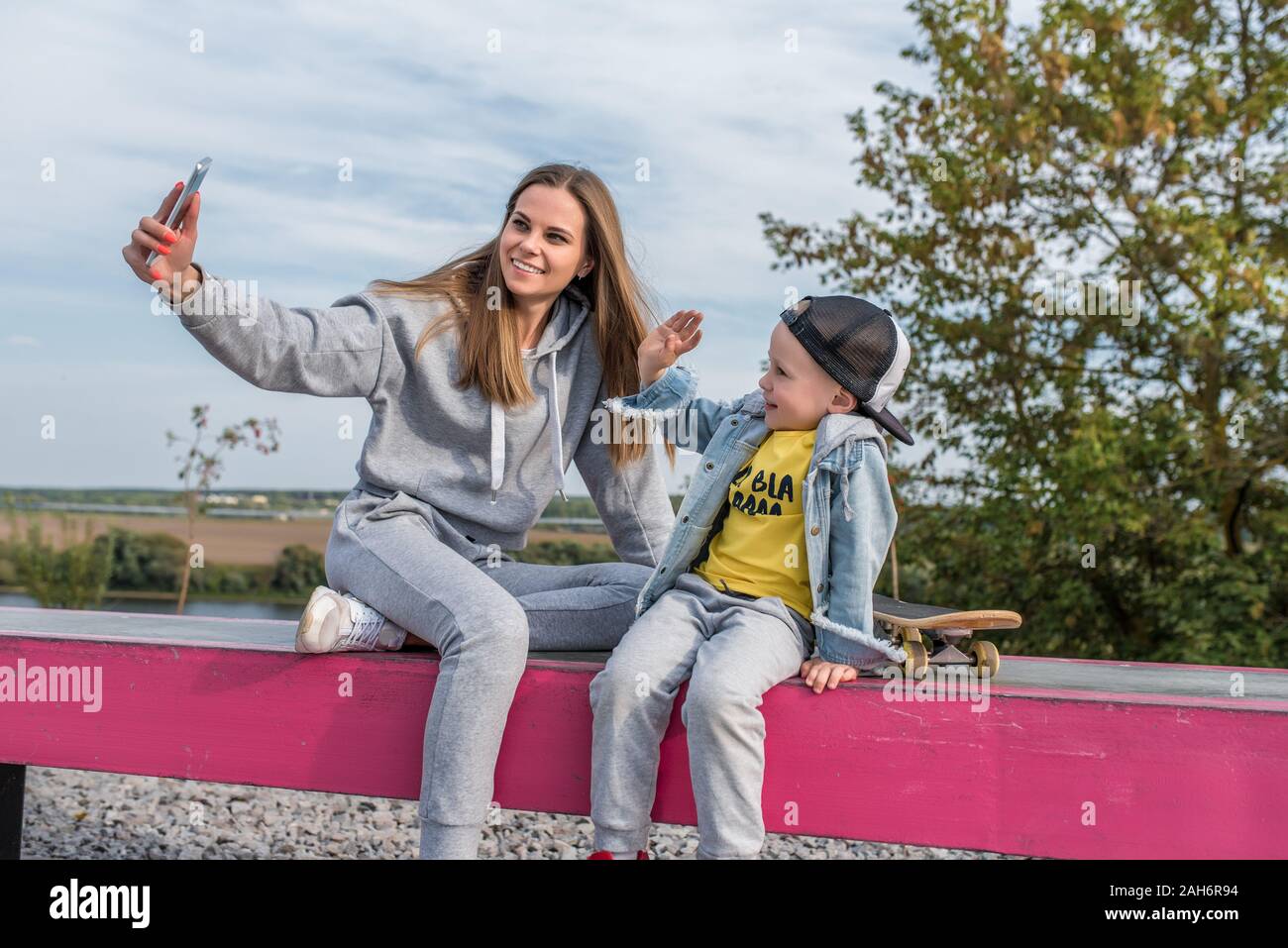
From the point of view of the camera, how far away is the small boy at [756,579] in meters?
1.89

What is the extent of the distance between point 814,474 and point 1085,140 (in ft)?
13.0

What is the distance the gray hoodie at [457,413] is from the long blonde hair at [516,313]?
3 cm

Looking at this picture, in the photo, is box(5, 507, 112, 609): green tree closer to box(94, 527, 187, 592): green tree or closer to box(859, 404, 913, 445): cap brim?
box(94, 527, 187, 592): green tree

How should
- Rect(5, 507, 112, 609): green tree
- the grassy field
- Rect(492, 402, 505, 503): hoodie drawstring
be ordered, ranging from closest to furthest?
1. Rect(492, 402, 505, 503): hoodie drawstring
2. Rect(5, 507, 112, 609): green tree
3. the grassy field

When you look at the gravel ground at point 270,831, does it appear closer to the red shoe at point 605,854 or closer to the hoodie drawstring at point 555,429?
the hoodie drawstring at point 555,429

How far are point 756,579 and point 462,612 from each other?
1.77 feet

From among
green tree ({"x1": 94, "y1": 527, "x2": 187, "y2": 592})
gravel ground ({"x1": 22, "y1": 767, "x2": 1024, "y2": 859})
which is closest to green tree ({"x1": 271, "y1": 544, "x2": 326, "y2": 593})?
green tree ({"x1": 94, "y1": 527, "x2": 187, "y2": 592})

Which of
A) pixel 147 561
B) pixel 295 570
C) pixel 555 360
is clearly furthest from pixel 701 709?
pixel 147 561

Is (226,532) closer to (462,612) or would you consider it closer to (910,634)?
(462,612)

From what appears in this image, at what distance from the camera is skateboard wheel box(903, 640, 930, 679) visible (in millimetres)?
2078

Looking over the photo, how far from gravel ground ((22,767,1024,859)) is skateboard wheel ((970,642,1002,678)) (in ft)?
4.85

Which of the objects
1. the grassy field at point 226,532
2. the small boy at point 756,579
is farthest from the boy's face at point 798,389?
the grassy field at point 226,532

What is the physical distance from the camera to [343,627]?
2.19 meters

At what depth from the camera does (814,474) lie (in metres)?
2.07
